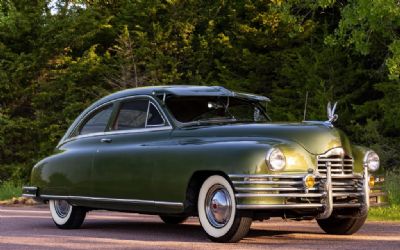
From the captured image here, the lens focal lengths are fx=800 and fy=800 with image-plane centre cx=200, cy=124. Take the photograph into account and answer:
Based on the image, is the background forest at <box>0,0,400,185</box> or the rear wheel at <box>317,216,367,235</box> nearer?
the rear wheel at <box>317,216,367,235</box>

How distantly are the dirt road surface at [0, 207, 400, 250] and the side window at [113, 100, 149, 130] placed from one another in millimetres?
1317

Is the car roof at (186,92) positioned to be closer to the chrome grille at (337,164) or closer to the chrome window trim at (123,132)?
the chrome window trim at (123,132)

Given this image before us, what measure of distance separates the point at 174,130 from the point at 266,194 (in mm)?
1645

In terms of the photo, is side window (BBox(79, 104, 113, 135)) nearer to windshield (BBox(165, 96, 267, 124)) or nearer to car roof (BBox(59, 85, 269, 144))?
car roof (BBox(59, 85, 269, 144))

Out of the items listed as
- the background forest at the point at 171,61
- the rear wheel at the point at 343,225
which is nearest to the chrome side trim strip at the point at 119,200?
the rear wheel at the point at 343,225

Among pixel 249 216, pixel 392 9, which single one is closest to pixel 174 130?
pixel 249 216

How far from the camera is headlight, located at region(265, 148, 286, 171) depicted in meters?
7.95

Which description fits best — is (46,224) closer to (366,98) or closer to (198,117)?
(198,117)

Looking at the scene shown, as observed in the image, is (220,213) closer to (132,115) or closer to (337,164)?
(337,164)

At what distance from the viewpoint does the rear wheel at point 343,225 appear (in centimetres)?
919

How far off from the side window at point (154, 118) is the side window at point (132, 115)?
0.32ft

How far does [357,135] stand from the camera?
2766 centimetres

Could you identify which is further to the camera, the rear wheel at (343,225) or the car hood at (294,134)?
the rear wheel at (343,225)

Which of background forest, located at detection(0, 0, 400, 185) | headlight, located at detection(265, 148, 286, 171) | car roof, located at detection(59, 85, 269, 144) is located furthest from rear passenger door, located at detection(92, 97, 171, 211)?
background forest, located at detection(0, 0, 400, 185)
